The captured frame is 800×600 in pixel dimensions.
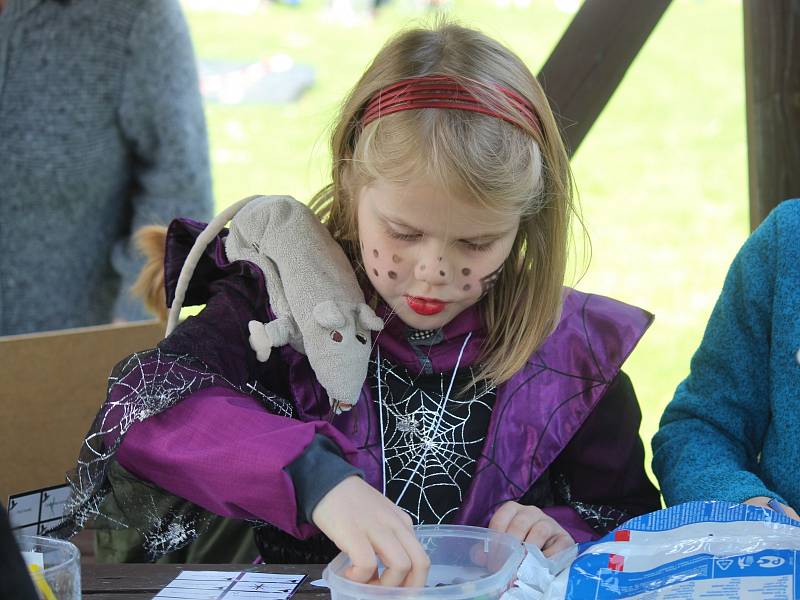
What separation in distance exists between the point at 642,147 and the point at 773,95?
4.25 metres

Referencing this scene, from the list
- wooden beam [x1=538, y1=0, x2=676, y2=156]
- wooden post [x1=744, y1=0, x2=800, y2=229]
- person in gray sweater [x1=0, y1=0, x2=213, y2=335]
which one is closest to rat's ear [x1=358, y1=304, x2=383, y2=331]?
wooden beam [x1=538, y1=0, x2=676, y2=156]

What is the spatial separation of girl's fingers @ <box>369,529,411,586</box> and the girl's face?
13.7 inches

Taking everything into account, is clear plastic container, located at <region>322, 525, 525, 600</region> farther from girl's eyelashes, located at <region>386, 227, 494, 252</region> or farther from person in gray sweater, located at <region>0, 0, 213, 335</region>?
person in gray sweater, located at <region>0, 0, 213, 335</region>

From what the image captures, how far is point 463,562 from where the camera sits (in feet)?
3.60

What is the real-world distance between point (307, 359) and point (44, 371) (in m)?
0.54

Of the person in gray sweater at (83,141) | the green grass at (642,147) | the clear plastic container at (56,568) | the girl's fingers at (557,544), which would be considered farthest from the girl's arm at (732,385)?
the green grass at (642,147)

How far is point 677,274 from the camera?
16.2ft

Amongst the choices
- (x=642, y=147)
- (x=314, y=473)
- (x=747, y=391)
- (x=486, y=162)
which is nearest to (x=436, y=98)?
(x=486, y=162)

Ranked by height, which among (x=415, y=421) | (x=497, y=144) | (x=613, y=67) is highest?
(x=613, y=67)

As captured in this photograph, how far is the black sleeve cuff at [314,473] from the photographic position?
1069mm

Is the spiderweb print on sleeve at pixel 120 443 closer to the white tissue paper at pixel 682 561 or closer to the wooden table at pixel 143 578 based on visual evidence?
the wooden table at pixel 143 578

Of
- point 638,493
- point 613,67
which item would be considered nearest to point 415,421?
point 638,493

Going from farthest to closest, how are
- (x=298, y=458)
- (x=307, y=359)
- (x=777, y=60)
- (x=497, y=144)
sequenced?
1. (x=777, y=60)
2. (x=307, y=359)
3. (x=497, y=144)
4. (x=298, y=458)

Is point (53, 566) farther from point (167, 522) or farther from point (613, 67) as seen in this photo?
point (613, 67)
